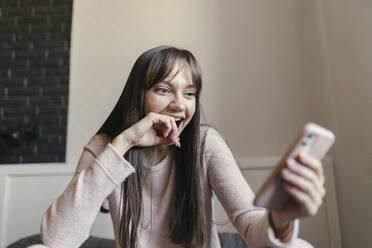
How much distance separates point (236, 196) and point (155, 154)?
12.4 inches

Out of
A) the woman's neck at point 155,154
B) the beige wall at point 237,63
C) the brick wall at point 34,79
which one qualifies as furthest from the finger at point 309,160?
the brick wall at point 34,79

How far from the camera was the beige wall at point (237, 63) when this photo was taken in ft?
4.61

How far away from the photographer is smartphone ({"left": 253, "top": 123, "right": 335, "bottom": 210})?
41cm

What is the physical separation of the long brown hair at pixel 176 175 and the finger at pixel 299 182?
45 cm

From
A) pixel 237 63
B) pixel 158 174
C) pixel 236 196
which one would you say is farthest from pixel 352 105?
pixel 158 174

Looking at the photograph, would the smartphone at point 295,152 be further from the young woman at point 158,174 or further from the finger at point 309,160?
the young woman at point 158,174

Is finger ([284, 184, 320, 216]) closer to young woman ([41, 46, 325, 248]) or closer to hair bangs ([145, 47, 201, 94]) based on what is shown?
young woman ([41, 46, 325, 248])

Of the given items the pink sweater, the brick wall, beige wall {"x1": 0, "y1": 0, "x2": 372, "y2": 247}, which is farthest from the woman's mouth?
the brick wall

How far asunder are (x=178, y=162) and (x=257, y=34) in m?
0.91

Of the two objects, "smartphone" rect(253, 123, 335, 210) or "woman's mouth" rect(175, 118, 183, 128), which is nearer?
"smartphone" rect(253, 123, 335, 210)

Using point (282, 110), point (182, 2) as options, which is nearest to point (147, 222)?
point (282, 110)

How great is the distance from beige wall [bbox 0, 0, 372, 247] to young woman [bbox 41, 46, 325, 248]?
57 centimetres

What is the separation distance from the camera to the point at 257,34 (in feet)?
4.97

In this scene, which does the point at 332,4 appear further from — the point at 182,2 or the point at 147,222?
the point at 147,222
